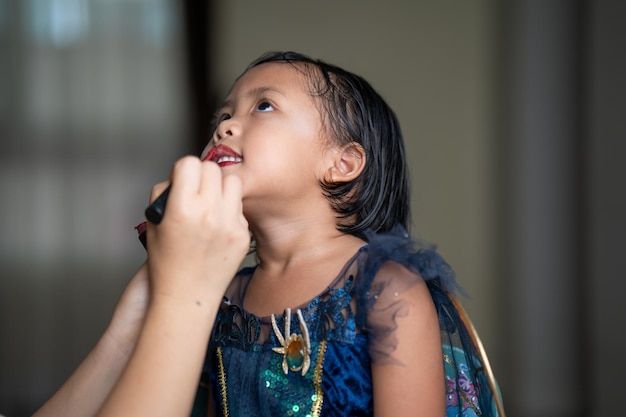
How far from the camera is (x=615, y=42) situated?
280cm

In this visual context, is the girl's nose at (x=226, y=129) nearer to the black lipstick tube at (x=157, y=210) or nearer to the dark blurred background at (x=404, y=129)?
the black lipstick tube at (x=157, y=210)

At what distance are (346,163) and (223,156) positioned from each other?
23cm

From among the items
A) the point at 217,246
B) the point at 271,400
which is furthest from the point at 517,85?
the point at 217,246

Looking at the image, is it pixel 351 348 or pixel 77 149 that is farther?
pixel 77 149

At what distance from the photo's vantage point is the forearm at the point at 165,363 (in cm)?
66

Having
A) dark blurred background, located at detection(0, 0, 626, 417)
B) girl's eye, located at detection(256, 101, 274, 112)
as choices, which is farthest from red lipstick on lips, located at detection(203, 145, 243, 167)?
dark blurred background, located at detection(0, 0, 626, 417)

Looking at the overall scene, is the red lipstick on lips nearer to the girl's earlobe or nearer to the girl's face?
the girl's face

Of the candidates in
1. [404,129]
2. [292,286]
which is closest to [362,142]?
[292,286]

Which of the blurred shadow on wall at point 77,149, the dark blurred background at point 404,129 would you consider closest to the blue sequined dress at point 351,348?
the dark blurred background at point 404,129

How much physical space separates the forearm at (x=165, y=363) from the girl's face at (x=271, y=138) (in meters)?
0.38

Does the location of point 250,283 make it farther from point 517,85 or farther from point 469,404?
point 517,85

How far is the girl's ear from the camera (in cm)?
117

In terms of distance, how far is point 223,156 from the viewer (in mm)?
1066

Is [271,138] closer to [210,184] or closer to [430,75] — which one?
[210,184]
